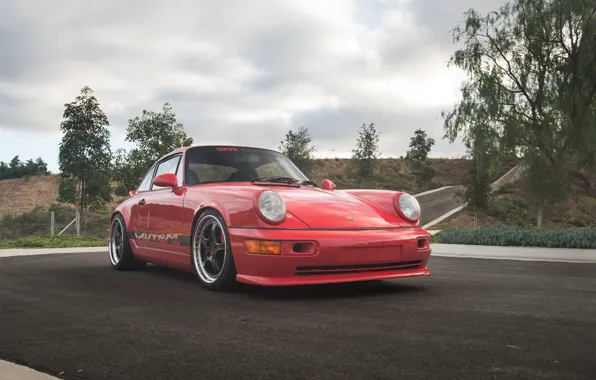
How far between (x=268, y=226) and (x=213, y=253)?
770mm

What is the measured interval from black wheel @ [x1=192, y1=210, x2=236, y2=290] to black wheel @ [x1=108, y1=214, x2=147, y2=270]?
6.30ft

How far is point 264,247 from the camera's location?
4.18m

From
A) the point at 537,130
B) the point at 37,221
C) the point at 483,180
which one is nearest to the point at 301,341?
the point at 537,130

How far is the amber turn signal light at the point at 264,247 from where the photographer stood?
4.16 meters

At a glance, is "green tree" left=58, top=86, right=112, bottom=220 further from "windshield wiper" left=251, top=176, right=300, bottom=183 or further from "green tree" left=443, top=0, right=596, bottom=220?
"windshield wiper" left=251, top=176, right=300, bottom=183

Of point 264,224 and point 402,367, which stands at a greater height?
point 264,224

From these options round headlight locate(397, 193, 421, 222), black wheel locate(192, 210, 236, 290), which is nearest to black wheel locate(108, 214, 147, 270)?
black wheel locate(192, 210, 236, 290)

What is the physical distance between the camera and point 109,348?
2.71 m

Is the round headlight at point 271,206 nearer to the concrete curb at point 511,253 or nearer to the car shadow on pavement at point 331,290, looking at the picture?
the car shadow on pavement at point 331,290

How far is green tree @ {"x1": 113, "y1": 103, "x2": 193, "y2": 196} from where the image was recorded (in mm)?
22328

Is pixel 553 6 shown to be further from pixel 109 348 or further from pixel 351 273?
pixel 109 348

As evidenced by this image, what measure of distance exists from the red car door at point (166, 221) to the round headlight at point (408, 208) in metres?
2.02

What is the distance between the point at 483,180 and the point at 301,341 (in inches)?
1241

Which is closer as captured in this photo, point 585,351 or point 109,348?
point 585,351
